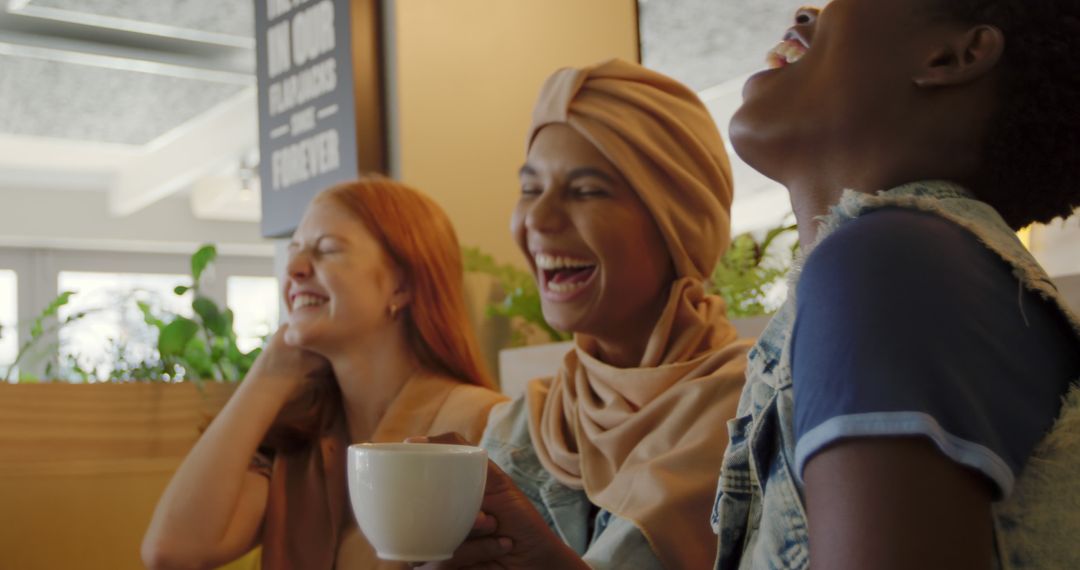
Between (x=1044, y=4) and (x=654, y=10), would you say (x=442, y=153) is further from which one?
(x=654, y=10)

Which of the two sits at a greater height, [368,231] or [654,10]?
[654,10]

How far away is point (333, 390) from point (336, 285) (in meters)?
0.25

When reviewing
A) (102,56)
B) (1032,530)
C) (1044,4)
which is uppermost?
(102,56)

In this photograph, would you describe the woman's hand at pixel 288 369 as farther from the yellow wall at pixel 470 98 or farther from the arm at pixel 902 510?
the arm at pixel 902 510

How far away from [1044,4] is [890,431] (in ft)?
1.21

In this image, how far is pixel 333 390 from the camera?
7.34ft

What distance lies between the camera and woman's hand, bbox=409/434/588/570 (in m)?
1.12

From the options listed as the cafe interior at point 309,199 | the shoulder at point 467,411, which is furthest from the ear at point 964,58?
the shoulder at point 467,411

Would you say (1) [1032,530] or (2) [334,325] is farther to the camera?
(2) [334,325]

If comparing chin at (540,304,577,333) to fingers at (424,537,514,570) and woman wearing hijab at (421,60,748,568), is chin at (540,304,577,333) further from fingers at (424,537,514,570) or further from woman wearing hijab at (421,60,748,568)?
fingers at (424,537,514,570)

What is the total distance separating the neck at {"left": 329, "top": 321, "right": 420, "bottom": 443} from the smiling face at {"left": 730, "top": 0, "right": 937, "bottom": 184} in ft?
4.51

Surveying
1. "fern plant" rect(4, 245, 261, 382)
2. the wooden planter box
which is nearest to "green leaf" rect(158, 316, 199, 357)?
"fern plant" rect(4, 245, 261, 382)

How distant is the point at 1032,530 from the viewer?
669 millimetres

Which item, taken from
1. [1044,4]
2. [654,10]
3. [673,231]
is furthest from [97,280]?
[1044,4]
